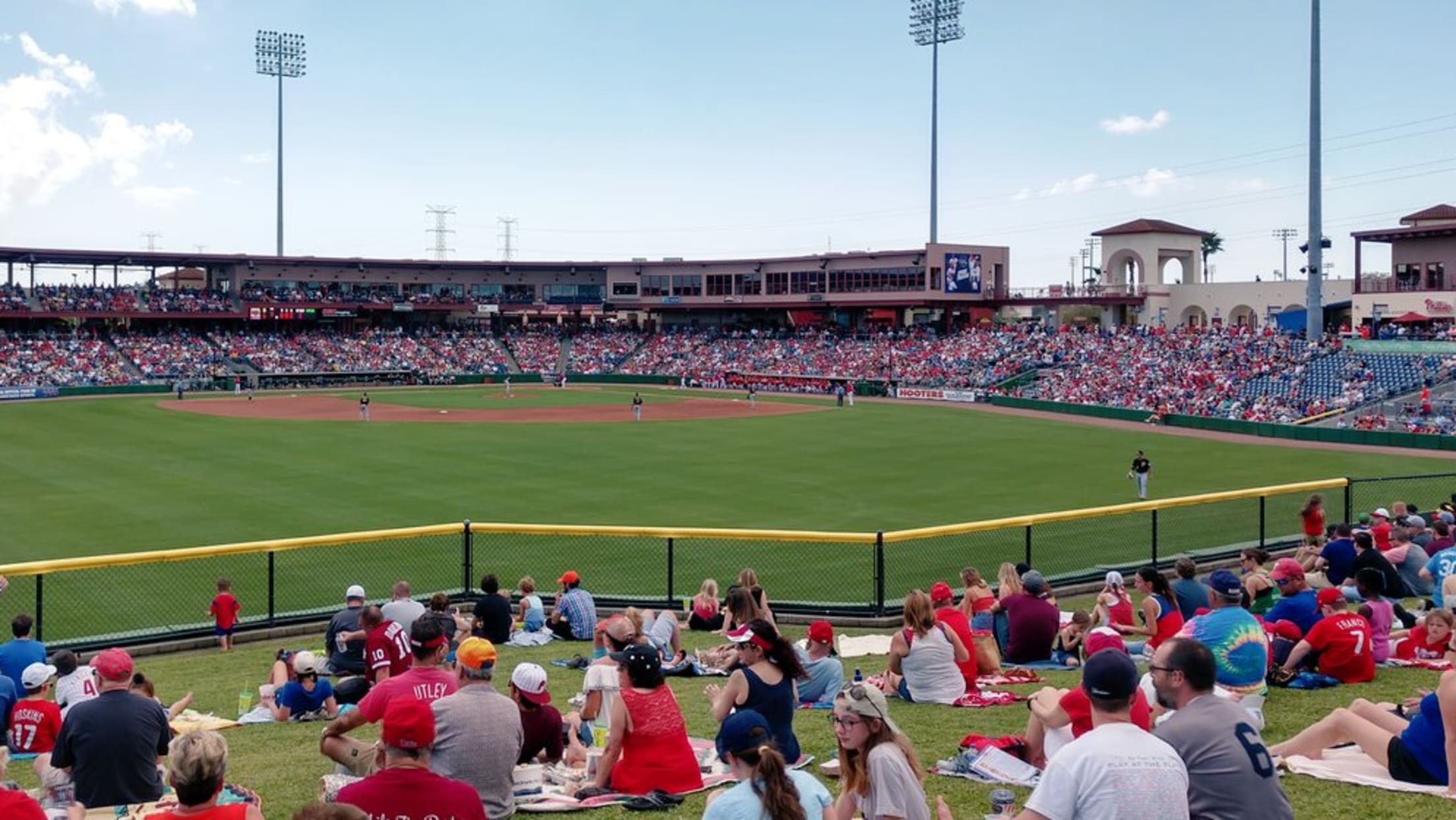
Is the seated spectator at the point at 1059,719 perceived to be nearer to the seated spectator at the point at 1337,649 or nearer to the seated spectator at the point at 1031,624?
the seated spectator at the point at 1337,649

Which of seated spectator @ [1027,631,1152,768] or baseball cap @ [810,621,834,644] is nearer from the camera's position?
seated spectator @ [1027,631,1152,768]

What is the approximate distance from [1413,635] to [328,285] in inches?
4057

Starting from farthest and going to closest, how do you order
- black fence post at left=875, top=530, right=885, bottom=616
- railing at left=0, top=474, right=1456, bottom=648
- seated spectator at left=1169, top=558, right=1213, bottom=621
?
railing at left=0, top=474, right=1456, bottom=648 → black fence post at left=875, top=530, right=885, bottom=616 → seated spectator at left=1169, top=558, right=1213, bottom=621

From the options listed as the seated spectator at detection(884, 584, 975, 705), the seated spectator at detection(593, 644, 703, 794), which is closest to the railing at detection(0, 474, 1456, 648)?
the seated spectator at detection(884, 584, 975, 705)

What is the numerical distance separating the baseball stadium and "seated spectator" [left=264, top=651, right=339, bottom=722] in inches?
1.4

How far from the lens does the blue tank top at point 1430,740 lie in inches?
298

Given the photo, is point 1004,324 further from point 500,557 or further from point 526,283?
point 500,557

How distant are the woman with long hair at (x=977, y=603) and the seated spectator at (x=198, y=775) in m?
10.7

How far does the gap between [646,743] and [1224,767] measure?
3.78 metres

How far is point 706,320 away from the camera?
11212 cm

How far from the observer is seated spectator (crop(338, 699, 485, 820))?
18.0 feet

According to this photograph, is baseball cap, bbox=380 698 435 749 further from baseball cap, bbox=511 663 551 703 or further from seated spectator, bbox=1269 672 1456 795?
seated spectator, bbox=1269 672 1456 795

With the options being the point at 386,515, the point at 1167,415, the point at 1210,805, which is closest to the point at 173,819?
the point at 1210,805

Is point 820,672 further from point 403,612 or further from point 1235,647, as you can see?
point 403,612
